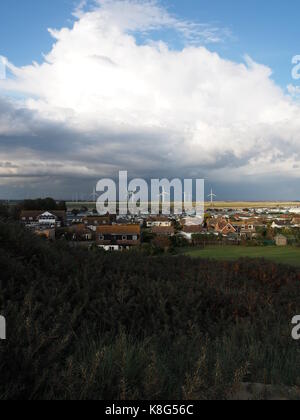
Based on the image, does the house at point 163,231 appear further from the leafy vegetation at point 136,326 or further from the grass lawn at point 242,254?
the leafy vegetation at point 136,326

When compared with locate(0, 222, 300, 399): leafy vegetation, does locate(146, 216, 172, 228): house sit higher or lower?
lower

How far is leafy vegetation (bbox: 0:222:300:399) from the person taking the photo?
2951mm

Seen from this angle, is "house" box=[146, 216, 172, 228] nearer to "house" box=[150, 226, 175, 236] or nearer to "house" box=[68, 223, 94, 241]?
"house" box=[150, 226, 175, 236]

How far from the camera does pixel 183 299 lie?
21.1 ft

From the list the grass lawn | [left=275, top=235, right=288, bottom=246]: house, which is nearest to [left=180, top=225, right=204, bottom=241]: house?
the grass lawn

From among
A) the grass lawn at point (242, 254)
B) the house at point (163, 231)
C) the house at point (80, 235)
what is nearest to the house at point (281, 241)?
the grass lawn at point (242, 254)

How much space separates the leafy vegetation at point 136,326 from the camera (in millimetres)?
2951

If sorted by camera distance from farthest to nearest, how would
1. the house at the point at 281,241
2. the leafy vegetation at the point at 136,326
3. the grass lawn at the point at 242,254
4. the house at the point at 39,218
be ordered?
the house at the point at 281,241
the grass lawn at the point at 242,254
the house at the point at 39,218
the leafy vegetation at the point at 136,326

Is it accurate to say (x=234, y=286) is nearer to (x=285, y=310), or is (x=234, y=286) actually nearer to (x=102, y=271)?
(x=285, y=310)

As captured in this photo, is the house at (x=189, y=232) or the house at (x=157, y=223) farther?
the house at (x=157, y=223)

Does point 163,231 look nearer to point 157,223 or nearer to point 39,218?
point 39,218

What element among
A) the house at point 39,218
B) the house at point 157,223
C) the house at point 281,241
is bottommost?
the house at point 281,241

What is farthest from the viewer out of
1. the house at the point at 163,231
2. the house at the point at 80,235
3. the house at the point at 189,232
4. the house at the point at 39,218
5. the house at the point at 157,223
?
the house at the point at 157,223
